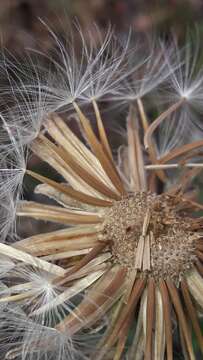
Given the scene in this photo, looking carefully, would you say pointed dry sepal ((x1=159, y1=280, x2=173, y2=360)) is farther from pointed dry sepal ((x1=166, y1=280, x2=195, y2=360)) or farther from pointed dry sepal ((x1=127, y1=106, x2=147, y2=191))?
pointed dry sepal ((x1=127, y1=106, x2=147, y2=191))

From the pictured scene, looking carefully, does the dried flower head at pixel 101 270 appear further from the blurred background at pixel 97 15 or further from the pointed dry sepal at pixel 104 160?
the blurred background at pixel 97 15

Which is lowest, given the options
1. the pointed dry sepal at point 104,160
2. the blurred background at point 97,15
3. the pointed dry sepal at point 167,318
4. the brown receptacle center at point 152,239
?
the pointed dry sepal at point 167,318

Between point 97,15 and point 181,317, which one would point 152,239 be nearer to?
point 181,317

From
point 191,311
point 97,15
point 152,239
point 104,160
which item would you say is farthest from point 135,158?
point 97,15

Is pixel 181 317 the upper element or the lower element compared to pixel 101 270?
lower

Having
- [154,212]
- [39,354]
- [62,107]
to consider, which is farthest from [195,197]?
[39,354]

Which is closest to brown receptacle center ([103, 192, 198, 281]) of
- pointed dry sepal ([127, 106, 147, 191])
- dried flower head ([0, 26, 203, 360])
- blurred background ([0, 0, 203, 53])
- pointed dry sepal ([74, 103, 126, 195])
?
dried flower head ([0, 26, 203, 360])

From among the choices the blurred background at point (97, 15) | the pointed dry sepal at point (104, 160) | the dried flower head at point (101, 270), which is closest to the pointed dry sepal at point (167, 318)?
the dried flower head at point (101, 270)

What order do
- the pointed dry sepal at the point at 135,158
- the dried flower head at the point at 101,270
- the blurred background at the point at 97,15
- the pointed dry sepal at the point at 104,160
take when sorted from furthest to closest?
the blurred background at the point at 97,15, the pointed dry sepal at the point at 135,158, the pointed dry sepal at the point at 104,160, the dried flower head at the point at 101,270
